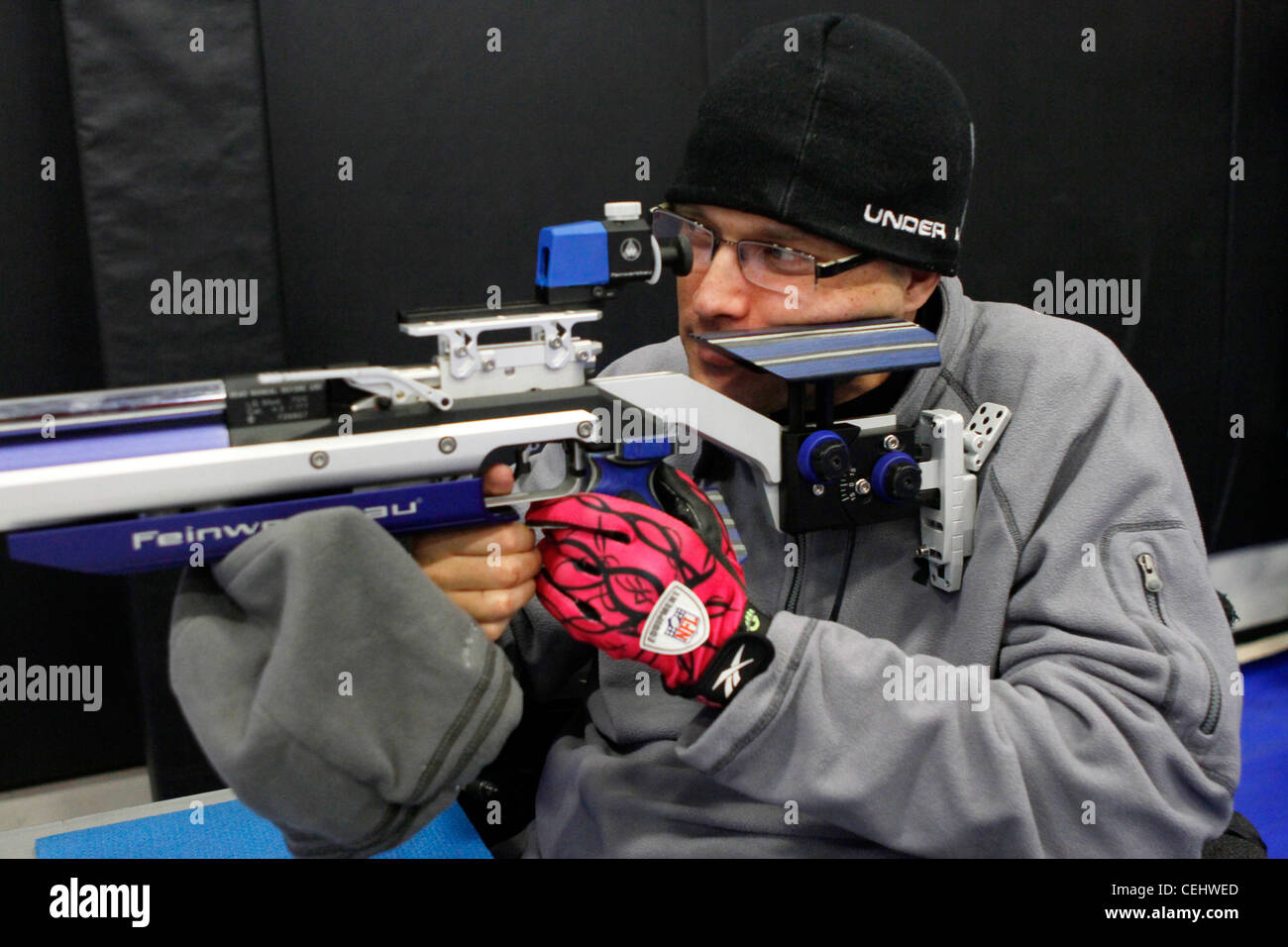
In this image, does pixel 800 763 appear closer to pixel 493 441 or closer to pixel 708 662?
pixel 708 662

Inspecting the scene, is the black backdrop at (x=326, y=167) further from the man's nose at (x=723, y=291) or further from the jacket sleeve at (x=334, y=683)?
the jacket sleeve at (x=334, y=683)

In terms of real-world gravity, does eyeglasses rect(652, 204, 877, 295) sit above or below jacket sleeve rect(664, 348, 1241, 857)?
above

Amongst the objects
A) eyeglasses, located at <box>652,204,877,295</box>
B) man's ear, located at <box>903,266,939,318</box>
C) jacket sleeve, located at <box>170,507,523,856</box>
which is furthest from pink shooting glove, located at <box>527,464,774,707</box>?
man's ear, located at <box>903,266,939,318</box>

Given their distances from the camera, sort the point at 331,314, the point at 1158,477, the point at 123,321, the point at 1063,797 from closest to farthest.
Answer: the point at 1063,797 < the point at 1158,477 < the point at 123,321 < the point at 331,314

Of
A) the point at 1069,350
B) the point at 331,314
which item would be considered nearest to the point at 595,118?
the point at 331,314

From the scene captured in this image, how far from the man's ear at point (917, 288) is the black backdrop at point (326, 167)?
95cm

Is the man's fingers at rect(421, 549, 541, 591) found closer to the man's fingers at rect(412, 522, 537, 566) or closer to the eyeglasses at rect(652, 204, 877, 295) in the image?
the man's fingers at rect(412, 522, 537, 566)

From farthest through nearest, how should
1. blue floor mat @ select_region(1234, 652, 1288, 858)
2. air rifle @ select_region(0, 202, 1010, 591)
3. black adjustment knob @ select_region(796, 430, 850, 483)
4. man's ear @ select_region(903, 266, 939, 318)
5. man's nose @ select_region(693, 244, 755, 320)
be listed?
1. blue floor mat @ select_region(1234, 652, 1288, 858)
2. man's ear @ select_region(903, 266, 939, 318)
3. man's nose @ select_region(693, 244, 755, 320)
4. black adjustment knob @ select_region(796, 430, 850, 483)
5. air rifle @ select_region(0, 202, 1010, 591)

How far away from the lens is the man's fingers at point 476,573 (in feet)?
3.29

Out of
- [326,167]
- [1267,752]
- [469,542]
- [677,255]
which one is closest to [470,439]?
[469,542]

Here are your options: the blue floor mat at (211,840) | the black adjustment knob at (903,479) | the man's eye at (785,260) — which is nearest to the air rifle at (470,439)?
the black adjustment knob at (903,479)

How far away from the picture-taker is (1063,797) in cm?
101

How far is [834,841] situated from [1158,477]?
530 millimetres

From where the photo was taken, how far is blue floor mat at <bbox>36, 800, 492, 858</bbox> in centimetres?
141
